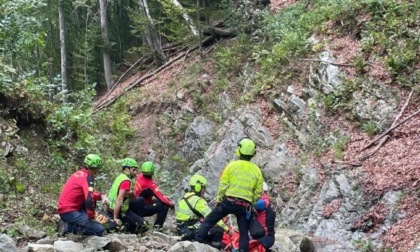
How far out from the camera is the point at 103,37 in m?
29.2

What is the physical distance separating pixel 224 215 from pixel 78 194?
234cm

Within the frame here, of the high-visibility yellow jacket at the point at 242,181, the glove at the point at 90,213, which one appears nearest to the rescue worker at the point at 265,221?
the high-visibility yellow jacket at the point at 242,181

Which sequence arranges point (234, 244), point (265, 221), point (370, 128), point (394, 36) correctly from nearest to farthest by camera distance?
1. point (265, 221)
2. point (234, 244)
3. point (370, 128)
4. point (394, 36)

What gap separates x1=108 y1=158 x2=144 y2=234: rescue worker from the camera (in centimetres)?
891

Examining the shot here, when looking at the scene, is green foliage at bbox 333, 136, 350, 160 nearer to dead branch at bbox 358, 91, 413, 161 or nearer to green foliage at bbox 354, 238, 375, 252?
dead branch at bbox 358, 91, 413, 161

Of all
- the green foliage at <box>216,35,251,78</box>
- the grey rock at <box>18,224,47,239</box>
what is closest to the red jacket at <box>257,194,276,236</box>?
the grey rock at <box>18,224,47,239</box>

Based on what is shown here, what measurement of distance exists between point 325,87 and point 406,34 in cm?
234

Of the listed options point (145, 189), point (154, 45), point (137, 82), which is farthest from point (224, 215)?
point (154, 45)

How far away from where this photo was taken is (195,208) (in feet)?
28.9

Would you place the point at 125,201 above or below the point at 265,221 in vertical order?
above

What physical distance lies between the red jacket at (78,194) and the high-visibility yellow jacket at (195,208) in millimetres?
1852

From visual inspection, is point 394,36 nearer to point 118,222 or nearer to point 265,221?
point 265,221

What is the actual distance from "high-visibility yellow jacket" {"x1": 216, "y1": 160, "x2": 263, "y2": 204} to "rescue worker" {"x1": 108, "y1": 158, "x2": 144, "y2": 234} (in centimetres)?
205

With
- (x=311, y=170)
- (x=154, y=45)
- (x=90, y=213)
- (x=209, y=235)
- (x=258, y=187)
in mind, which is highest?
(x=154, y=45)
